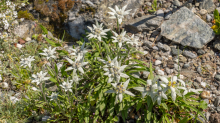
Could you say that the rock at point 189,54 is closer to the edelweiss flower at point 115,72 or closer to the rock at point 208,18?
the rock at point 208,18

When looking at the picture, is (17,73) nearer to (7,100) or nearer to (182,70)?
(7,100)

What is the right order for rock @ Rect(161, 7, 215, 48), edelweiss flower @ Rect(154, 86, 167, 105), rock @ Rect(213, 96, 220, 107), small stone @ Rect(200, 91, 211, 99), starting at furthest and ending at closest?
1. rock @ Rect(161, 7, 215, 48)
2. small stone @ Rect(200, 91, 211, 99)
3. rock @ Rect(213, 96, 220, 107)
4. edelweiss flower @ Rect(154, 86, 167, 105)

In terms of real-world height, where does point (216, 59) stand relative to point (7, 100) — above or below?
above

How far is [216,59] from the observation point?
188 inches

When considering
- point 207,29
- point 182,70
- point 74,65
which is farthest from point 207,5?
point 74,65

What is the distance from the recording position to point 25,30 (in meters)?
5.84

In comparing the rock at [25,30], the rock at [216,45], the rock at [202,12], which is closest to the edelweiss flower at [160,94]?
the rock at [216,45]

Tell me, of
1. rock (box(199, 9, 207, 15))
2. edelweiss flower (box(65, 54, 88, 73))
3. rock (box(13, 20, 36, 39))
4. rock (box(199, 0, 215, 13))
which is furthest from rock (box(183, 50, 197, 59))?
rock (box(13, 20, 36, 39))

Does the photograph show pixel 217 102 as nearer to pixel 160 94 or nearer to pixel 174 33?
pixel 160 94

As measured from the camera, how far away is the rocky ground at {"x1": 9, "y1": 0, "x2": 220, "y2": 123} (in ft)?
15.0

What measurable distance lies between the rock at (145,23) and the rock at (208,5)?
1412mm

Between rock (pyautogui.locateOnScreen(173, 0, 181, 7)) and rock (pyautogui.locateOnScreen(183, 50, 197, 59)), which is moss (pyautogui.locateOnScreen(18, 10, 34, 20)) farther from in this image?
rock (pyautogui.locateOnScreen(183, 50, 197, 59))

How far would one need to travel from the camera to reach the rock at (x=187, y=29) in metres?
4.94

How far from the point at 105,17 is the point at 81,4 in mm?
988
